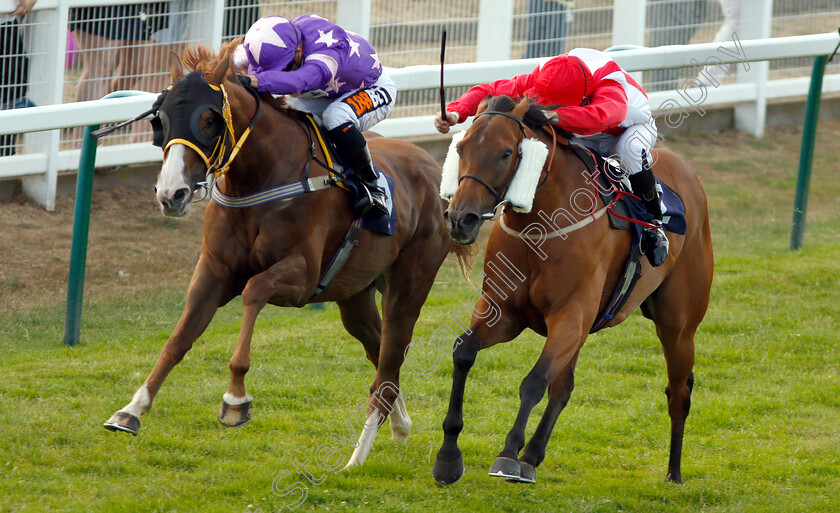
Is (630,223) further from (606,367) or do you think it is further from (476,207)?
(606,367)

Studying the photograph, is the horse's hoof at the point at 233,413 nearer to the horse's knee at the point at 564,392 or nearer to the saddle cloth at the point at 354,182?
the saddle cloth at the point at 354,182

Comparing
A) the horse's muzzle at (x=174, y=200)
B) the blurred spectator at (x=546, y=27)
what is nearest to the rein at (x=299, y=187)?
the horse's muzzle at (x=174, y=200)

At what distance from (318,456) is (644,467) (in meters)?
1.69

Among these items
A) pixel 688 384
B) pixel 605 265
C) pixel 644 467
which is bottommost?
pixel 644 467

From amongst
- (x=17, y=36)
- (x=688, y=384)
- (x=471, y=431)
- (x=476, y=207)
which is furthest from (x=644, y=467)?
(x=17, y=36)

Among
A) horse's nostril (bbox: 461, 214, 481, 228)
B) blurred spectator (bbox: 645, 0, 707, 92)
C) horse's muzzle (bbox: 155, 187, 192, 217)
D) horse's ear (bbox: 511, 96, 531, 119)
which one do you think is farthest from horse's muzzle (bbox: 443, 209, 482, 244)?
blurred spectator (bbox: 645, 0, 707, 92)

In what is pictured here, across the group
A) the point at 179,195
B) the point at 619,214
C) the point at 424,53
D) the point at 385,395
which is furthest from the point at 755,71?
the point at 179,195

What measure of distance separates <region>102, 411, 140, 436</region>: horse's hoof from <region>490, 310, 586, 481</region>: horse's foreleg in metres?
1.39

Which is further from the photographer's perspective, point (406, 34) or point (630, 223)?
point (406, 34)

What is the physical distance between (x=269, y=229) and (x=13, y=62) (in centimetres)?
429

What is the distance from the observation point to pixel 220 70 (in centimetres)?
454

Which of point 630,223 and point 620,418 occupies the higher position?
point 630,223

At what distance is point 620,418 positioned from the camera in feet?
20.7

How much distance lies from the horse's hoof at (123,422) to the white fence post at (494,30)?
7014 mm
